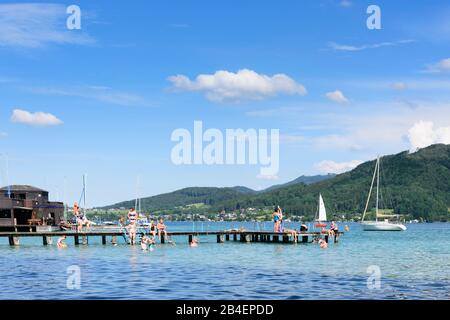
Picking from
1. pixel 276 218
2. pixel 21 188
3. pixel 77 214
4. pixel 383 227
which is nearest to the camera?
pixel 77 214

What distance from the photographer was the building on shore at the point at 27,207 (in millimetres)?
123938

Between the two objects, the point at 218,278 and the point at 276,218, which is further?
the point at 276,218

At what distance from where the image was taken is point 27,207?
443 ft

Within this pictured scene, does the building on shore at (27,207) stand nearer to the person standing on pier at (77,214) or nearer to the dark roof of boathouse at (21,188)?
the dark roof of boathouse at (21,188)

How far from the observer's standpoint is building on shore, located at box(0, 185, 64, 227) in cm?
12394

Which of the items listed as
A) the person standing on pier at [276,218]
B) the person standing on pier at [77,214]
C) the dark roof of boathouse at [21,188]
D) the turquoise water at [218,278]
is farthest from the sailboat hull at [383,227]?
the turquoise water at [218,278]

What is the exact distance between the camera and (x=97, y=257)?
57656 millimetres

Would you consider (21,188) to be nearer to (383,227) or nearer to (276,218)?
(383,227)

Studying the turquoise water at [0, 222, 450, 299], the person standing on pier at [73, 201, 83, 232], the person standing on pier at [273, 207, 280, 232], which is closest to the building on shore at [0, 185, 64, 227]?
the person standing on pier at [73, 201, 83, 232]

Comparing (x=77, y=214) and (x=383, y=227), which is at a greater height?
(x=77, y=214)

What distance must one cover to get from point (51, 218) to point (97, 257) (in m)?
92.9

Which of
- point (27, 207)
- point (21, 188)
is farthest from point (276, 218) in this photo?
point (21, 188)
